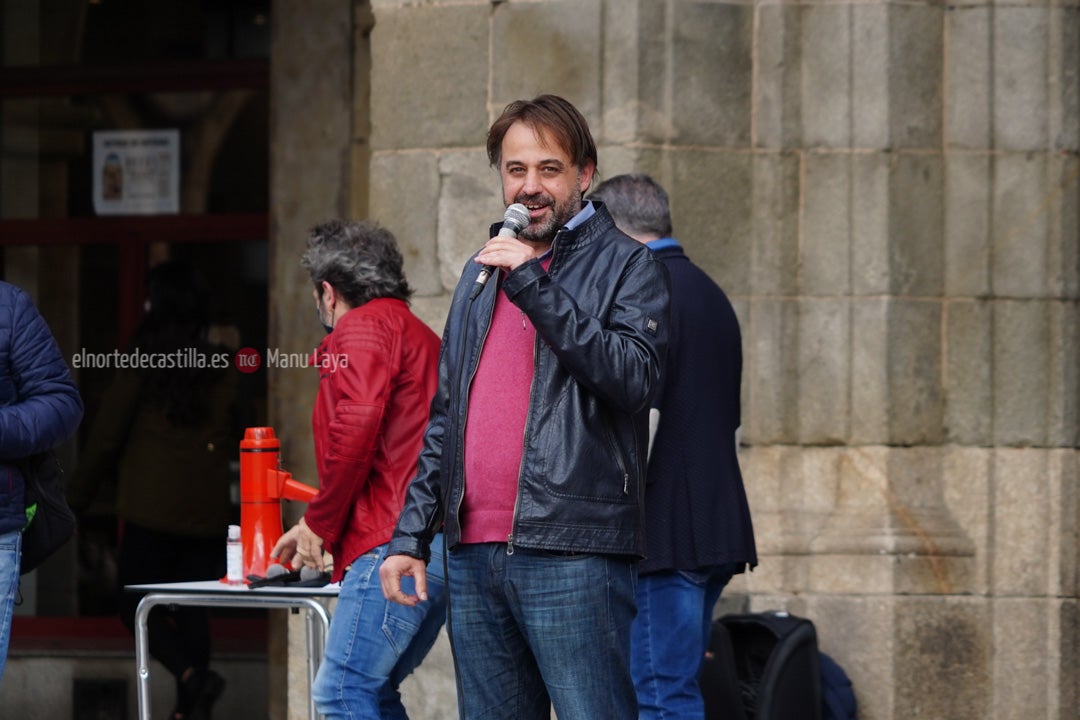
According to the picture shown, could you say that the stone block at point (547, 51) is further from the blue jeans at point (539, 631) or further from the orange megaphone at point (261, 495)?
the blue jeans at point (539, 631)

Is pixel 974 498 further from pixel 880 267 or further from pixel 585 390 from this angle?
pixel 585 390

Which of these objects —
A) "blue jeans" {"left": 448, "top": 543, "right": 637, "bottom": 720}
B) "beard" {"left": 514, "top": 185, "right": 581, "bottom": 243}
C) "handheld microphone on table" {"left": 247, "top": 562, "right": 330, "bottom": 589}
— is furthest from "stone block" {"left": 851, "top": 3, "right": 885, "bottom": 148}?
"blue jeans" {"left": 448, "top": 543, "right": 637, "bottom": 720}

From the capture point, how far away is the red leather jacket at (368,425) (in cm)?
438

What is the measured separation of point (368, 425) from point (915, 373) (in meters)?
2.46

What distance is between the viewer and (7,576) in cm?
462

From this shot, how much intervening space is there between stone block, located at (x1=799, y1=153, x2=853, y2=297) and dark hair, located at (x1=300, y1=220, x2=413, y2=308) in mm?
1904

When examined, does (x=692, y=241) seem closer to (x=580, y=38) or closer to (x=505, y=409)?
(x=580, y=38)

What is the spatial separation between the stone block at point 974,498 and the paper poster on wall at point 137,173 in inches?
150

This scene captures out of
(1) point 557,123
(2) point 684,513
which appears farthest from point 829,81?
(1) point 557,123

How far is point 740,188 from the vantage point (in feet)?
19.9

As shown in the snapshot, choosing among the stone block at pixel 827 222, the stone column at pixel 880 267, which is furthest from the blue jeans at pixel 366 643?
the stone block at pixel 827 222

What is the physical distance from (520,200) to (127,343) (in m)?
4.50

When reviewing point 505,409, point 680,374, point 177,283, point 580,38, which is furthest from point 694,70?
point 505,409

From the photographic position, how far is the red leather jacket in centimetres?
438
